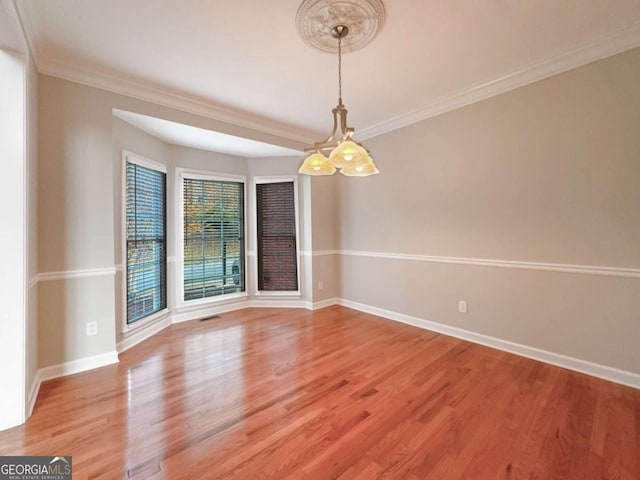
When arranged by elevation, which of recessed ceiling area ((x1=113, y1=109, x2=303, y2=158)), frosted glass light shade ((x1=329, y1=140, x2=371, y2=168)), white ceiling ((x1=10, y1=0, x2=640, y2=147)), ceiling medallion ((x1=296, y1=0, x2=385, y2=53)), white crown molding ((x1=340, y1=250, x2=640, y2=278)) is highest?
white ceiling ((x1=10, y1=0, x2=640, y2=147))

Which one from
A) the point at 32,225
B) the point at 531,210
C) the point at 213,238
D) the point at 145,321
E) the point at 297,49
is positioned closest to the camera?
the point at 32,225

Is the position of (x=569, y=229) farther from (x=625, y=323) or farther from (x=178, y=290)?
(x=178, y=290)

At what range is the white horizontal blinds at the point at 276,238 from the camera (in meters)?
4.58

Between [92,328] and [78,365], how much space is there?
0.33 metres

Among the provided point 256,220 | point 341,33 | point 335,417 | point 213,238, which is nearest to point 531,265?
point 335,417

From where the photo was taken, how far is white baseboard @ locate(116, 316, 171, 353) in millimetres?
2939

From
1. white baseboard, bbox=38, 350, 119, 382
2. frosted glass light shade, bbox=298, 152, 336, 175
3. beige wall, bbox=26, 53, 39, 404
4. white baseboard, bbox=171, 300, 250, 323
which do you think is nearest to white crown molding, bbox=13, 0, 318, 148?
beige wall, bbox=26, 53, 39, 404

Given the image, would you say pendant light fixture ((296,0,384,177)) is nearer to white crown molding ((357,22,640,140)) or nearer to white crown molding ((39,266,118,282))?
white crown molding ((357,22,640,140))

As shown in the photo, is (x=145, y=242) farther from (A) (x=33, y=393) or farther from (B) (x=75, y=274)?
(A) (x=33, y=393)

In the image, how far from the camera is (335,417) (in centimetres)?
187

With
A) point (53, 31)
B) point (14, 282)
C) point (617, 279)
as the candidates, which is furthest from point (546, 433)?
point (53, 31)

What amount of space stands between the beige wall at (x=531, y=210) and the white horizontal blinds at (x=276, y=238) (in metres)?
1.62

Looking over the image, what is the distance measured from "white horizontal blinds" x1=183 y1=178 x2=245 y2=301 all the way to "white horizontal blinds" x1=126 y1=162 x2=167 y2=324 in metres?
0.33

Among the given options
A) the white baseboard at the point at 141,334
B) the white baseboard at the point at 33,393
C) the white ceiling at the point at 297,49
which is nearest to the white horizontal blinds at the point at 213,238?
the white baseboard at the point at 141,334
